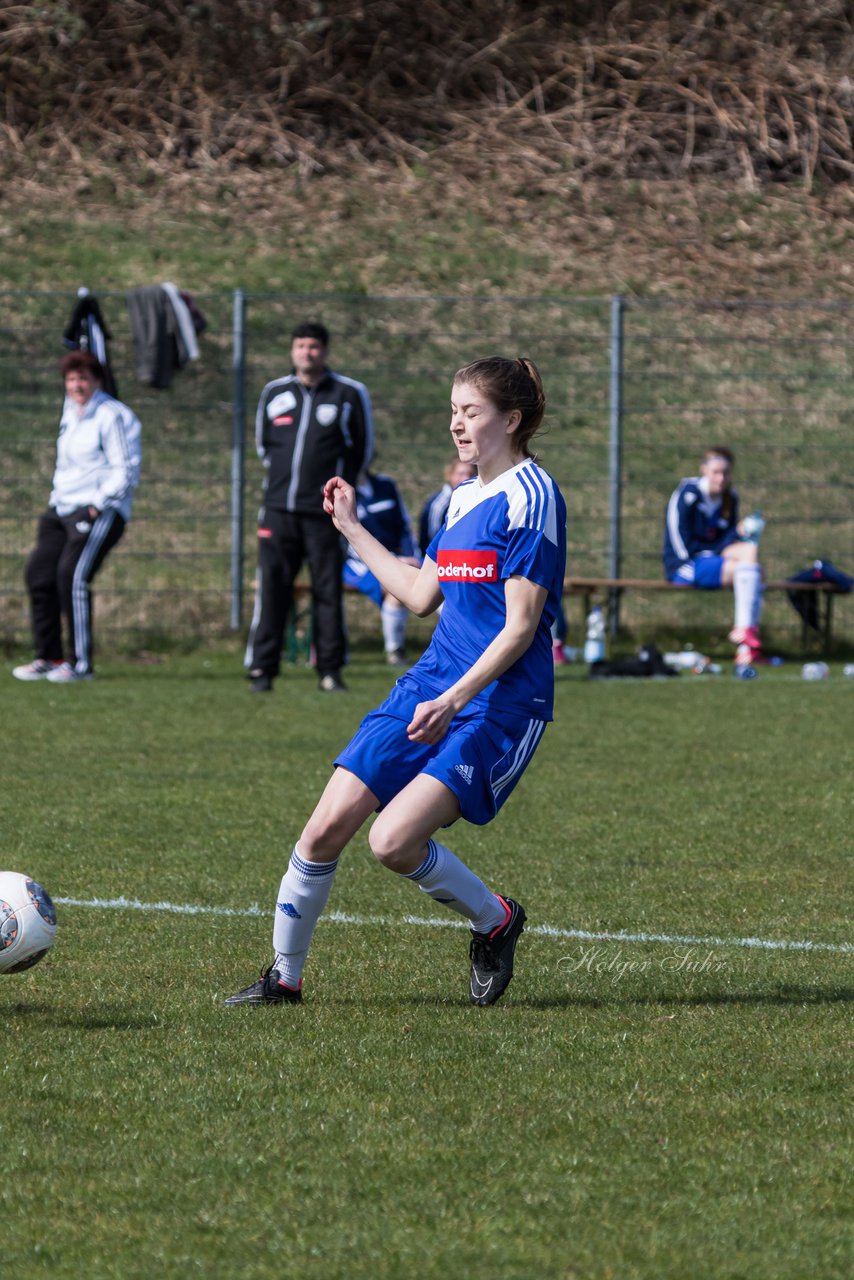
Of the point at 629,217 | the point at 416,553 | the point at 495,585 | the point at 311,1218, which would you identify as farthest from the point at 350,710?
the point at 629,217

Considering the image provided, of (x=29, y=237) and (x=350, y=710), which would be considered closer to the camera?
(x=350, y=710)

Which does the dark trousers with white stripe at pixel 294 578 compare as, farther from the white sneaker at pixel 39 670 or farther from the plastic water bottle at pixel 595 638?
the plastic water bottle at pixel 595 638

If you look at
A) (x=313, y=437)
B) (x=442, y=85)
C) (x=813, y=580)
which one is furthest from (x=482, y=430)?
(x=442, y=85)

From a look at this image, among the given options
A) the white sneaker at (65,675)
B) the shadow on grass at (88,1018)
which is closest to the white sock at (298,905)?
the shadow on grass at (88,1018)

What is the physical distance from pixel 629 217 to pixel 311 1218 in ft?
66.4

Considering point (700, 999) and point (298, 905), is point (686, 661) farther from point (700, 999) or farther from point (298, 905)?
point (298, 905)

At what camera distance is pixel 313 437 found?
41.5 ft

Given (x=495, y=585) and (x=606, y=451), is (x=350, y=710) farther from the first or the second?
(x=495, y=585)

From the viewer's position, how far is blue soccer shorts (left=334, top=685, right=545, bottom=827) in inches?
184

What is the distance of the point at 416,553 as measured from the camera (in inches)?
595

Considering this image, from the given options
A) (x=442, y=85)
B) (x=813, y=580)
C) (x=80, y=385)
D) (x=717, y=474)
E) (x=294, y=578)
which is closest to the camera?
(x=294, y=578)

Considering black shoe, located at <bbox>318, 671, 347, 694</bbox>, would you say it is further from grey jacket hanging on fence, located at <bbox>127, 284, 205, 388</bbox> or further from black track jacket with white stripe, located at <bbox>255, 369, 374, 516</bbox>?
grey jacket hanging on fence, located at <bbox>127, 284, 205, 388</bbox>

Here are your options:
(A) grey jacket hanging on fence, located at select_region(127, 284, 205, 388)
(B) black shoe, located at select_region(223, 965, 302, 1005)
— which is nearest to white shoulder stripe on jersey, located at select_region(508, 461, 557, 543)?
(B) black shoe, located at select_region(223, 965, 302, 1005)

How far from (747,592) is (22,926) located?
Answer: 35.4 ft
